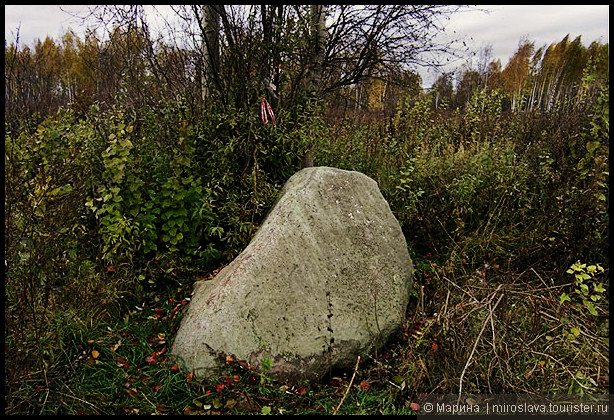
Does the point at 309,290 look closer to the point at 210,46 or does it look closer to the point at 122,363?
the point at 122,363

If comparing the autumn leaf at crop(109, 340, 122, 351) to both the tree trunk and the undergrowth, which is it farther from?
the tree trunk

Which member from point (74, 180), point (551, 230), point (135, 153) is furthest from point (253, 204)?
point (551, 230)

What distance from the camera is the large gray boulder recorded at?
296cm

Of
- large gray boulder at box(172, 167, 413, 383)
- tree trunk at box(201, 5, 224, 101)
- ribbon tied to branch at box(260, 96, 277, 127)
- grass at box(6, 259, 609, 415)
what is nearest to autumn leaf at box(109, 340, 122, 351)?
grass at box(6, 259, 609, 415)

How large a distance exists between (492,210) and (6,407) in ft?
14.0

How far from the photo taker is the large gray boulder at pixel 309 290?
117 inches

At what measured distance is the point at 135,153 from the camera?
419 cm

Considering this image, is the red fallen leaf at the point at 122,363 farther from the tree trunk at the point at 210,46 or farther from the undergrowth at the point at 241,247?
the tree trunk at the point at 210,46

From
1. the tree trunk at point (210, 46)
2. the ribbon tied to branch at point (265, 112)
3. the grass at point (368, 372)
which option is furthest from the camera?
the tree trunk at point (210, 46)

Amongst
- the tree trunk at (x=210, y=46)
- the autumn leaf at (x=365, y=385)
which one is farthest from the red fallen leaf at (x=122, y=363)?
the tree trunk at (x=210, y=46)

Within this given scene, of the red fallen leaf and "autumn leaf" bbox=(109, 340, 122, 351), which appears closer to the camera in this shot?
the red fallen leaf

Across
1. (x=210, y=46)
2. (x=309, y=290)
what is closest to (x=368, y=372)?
(x=309, y=290)

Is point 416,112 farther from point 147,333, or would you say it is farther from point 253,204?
point 147,333

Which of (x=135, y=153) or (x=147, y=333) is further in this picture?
(x=135, y=153)
